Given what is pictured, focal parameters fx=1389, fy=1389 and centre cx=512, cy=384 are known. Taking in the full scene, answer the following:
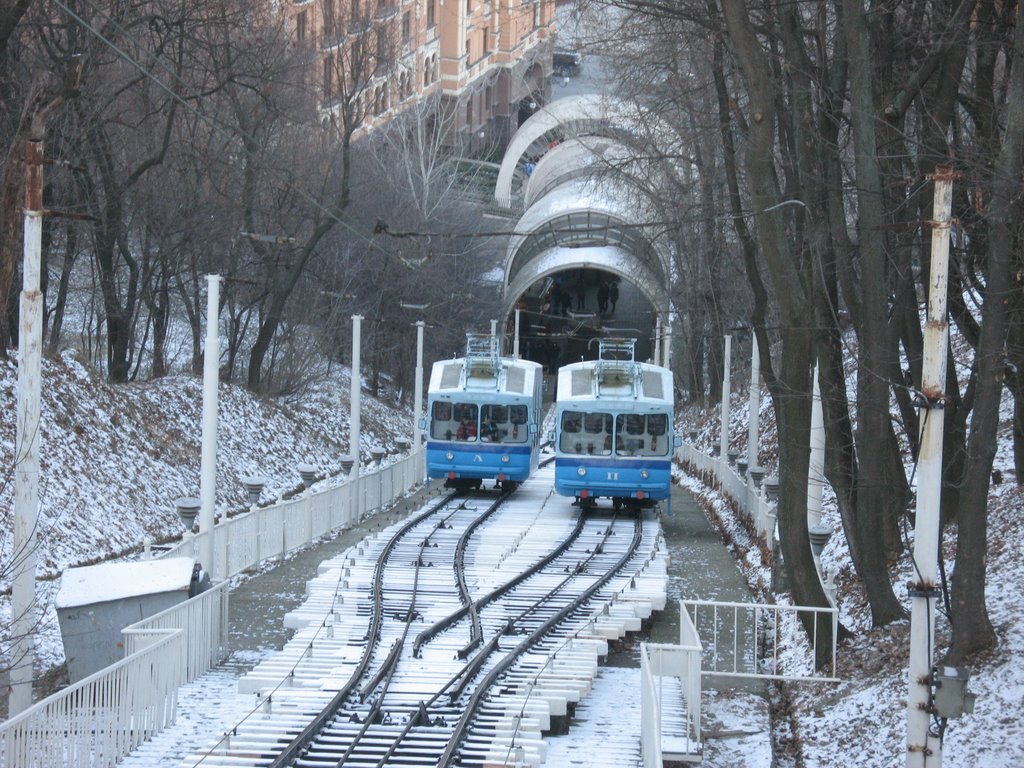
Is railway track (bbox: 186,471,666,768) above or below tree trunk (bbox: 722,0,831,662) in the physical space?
below

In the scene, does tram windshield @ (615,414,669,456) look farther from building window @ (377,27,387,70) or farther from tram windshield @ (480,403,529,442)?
building window @ (377,27,387,70)

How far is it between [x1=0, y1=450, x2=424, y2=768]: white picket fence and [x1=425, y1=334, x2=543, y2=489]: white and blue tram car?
38.6 ft

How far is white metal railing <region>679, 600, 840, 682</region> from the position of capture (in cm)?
1416

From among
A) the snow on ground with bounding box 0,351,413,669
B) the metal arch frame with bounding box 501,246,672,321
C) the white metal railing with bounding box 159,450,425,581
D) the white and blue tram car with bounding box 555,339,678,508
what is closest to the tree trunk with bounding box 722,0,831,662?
the white metal railing with bounding box 159,450,425,581

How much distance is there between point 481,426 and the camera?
106ft

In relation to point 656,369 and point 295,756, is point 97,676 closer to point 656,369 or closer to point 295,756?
point 295,756

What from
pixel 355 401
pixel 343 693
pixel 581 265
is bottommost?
pixel 343 693

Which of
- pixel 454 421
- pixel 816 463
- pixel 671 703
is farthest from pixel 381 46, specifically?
pixel 671 703

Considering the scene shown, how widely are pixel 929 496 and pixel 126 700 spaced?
6.79 metres

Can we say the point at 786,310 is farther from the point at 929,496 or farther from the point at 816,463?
the point at 929,496

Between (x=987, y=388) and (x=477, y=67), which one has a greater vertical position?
(x=477, y=67)

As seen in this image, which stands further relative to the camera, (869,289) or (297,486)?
(297,486)

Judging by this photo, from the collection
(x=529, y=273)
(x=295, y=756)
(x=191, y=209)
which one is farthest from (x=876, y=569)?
(x=529, y=273)

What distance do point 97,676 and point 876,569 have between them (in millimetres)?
8082
